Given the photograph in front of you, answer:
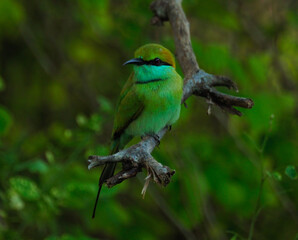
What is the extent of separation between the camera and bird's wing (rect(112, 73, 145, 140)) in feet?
8.02

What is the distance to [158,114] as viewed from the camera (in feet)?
7.83

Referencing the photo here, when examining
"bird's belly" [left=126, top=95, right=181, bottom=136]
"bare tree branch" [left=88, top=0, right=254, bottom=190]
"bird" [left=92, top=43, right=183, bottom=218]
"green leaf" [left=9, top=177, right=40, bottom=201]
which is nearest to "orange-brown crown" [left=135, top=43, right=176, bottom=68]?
"bird" [left=92, top=43, right=183, bottom=218]

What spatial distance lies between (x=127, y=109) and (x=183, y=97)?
0.34 metres

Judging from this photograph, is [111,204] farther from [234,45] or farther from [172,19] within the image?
[234,45]

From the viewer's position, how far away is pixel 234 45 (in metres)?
4.54

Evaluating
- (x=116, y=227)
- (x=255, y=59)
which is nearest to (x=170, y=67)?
(x=255, y=59)

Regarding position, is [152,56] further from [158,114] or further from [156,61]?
[158,114]

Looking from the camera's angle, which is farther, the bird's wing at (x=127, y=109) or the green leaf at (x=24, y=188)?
the bird's wing at (x=127, y=109)

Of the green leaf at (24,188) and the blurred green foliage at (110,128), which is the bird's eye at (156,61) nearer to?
the blurred green foliage at (110,128)

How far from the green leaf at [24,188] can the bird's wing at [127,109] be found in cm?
54

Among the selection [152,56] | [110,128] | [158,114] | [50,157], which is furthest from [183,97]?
[110,128]

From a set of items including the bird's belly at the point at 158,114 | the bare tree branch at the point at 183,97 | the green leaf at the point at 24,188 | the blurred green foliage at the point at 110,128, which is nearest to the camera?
the bare tree branch at the point at 183,97

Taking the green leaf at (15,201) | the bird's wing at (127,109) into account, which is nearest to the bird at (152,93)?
the bird's wing at (127,109)

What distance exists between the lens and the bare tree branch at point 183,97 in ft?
5.29
